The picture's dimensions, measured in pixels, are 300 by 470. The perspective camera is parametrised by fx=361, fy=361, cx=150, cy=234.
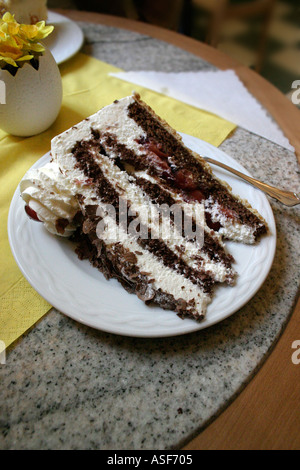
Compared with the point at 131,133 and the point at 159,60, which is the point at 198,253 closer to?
the point at 131,133

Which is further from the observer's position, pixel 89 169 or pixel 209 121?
pixel 209 121

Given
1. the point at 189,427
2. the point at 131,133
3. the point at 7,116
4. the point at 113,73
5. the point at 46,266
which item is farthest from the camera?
the point at 113,73

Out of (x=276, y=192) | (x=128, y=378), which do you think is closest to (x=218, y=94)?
(x=276, y=192)

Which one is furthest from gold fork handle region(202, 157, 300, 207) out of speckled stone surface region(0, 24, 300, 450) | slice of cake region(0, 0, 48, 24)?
slice of cake region(0, 0, 48, 24)

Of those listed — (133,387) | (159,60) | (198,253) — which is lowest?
(133,387)

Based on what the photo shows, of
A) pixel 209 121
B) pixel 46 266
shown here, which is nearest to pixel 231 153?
pixel 209 121

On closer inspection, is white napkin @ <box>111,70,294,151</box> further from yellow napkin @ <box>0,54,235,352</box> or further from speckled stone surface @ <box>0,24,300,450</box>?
speckled stone surface @ <box>0,24,300,450</box>

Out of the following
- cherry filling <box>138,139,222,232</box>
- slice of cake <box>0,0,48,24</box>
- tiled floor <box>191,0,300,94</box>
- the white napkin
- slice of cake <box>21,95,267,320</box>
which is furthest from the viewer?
tiled floor <box>191,0,300,94</box>
